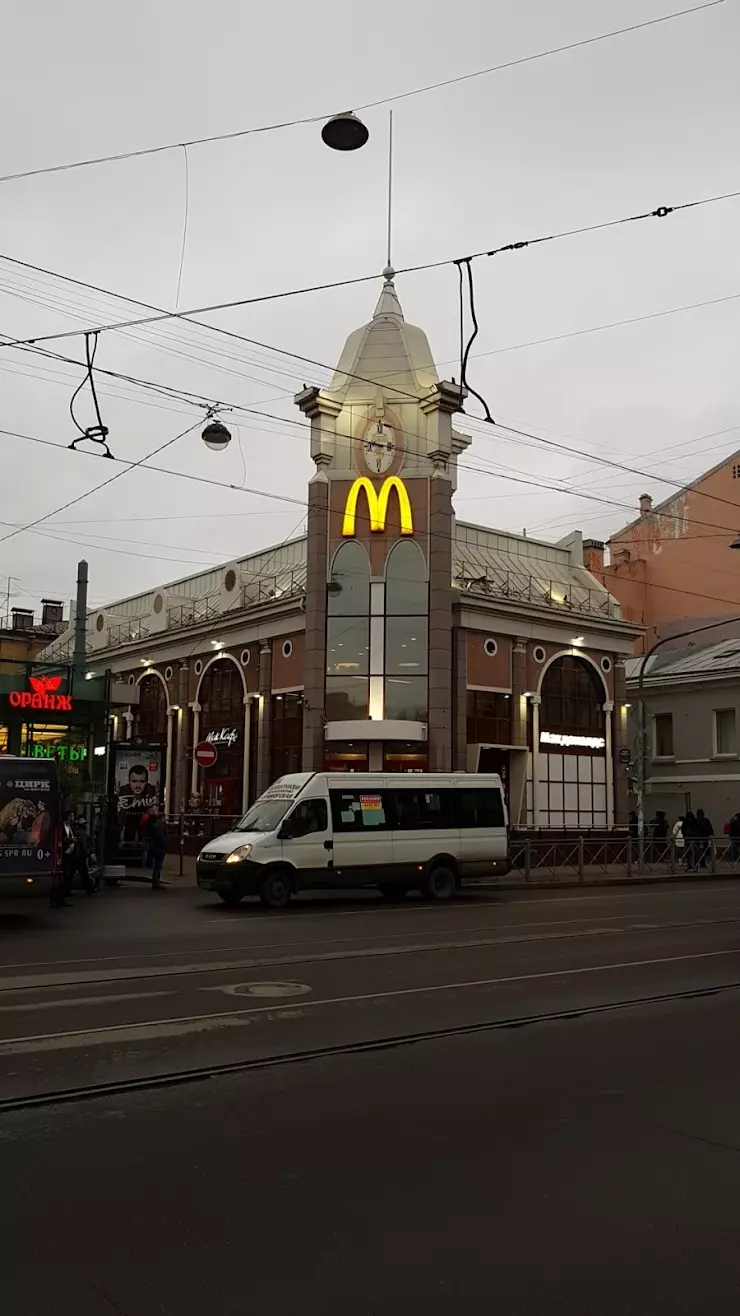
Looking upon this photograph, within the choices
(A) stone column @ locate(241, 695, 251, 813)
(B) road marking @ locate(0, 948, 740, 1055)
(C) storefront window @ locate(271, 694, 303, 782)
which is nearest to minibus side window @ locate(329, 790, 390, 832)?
(B) road marking @ locate(0, 948, 740, 1055)

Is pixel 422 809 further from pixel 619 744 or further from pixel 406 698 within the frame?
pixel 619 744

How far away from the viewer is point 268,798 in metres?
21.1

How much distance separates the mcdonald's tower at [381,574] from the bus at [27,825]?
14393 mm

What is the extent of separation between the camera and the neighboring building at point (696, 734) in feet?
134

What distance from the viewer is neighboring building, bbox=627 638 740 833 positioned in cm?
4088

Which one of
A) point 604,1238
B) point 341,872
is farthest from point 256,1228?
point 341,872

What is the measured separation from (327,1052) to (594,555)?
45874mm

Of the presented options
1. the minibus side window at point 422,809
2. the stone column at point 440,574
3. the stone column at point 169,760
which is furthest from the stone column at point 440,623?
the stone column at point 169,760

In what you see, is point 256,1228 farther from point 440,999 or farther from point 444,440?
point 444,440

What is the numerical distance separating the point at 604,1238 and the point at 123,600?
48.6 metres

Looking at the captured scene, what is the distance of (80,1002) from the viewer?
10.1 metres

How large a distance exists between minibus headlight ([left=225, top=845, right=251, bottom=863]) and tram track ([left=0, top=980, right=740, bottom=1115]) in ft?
33.4

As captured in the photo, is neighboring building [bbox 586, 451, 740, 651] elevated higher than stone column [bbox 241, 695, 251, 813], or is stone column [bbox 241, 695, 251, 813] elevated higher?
neighboring building [bbox 586, 451, 740, 651]

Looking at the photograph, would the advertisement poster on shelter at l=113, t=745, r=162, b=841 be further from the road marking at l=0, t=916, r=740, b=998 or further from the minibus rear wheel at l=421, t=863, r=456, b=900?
the road marking at l=0, t=916, r=740, b=998
